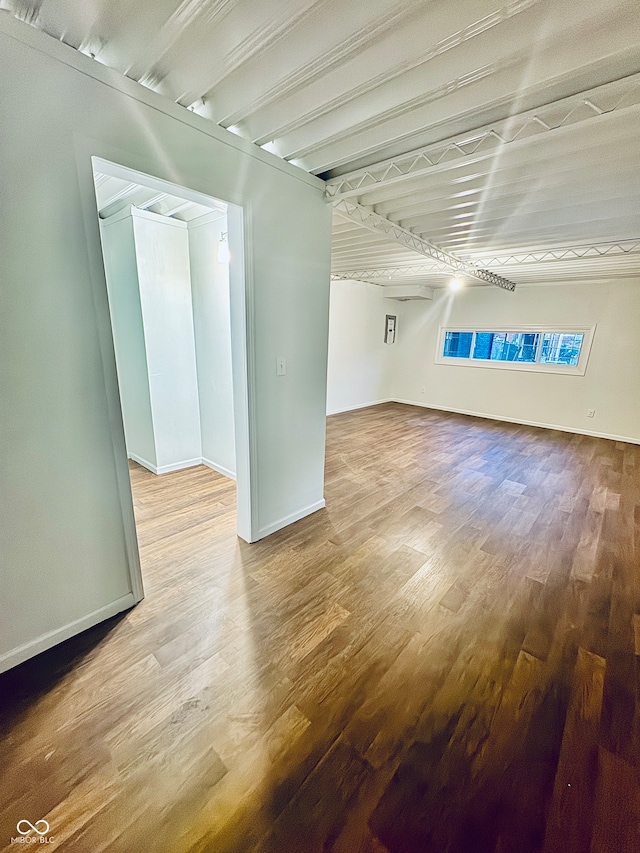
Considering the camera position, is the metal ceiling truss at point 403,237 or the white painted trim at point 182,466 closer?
the metal ceiling truss at point 403,237

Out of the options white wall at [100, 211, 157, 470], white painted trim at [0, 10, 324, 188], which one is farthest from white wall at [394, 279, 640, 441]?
white wall at [100, 211, 157, 470]

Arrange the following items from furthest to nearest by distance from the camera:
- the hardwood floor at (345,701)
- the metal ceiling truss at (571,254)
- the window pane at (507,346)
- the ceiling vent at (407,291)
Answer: the ceiling vent at (407,291) → the window pane at (507,346) → the metal ceiling truss at (571,254) → the hardwood floor at (345,701)

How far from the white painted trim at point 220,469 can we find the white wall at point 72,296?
1756 mm

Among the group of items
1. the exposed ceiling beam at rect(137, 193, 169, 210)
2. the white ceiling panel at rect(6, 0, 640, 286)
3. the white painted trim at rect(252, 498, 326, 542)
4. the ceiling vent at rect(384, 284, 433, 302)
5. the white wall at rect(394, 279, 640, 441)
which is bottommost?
the white painted trim at rect(252, 498, 326, 542)

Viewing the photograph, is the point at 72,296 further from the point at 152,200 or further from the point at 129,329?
the point at 129,329

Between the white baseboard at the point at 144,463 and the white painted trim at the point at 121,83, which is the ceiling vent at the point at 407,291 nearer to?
the white painted trim at the point at 121,83

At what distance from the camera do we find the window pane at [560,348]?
568 cm

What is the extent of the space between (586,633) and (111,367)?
2810 mm

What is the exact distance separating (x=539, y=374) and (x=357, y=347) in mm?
3278

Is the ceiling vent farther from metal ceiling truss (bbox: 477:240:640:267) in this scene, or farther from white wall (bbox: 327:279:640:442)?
metal ceiling truss (bbox: 477:240:640:267)

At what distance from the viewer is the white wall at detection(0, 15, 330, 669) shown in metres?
1.26

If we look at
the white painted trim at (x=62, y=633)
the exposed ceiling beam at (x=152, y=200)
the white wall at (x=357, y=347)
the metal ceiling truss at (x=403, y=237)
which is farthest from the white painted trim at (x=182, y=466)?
the white wall at (x=357, y=347)

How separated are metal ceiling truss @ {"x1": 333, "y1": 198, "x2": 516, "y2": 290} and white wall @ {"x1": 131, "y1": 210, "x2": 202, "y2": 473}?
5.70 ft

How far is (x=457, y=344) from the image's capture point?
6.98m
